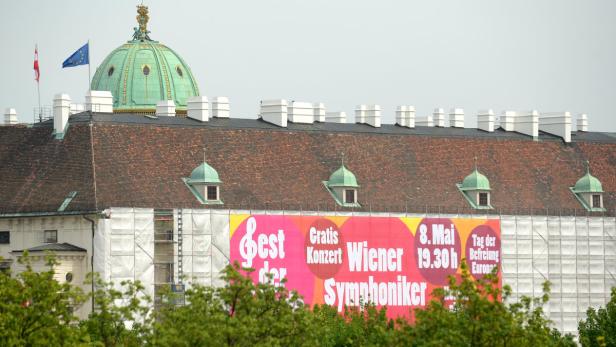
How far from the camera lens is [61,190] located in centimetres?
14588

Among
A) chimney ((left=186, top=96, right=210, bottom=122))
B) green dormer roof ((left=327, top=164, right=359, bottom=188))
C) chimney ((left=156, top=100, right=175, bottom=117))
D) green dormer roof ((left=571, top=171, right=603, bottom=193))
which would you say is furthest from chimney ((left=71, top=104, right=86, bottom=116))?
green dormer roof ((left=571, top=171, right=603, bottom=193))

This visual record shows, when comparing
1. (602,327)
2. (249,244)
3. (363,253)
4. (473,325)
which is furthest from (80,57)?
(473,325)

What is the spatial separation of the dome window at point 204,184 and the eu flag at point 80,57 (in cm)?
1205

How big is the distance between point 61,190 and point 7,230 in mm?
4825

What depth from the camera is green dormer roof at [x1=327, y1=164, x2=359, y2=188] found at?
156 metres

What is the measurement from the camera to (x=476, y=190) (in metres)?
163

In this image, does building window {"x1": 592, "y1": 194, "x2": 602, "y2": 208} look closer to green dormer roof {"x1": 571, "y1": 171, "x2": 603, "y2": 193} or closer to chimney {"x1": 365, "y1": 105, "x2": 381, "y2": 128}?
green dormer roof {"x1": 571, "y1": 171, "x2": 603, "y2": 193}

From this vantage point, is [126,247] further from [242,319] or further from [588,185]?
[242,319]

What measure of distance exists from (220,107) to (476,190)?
19121mm

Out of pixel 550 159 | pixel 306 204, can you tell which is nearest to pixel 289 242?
pixel 306 204

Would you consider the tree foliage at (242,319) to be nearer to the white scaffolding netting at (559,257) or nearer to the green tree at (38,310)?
the green tree at (38,310)

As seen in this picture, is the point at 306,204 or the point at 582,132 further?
the point at 582,132

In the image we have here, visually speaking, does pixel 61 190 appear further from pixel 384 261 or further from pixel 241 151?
pixel 384 261

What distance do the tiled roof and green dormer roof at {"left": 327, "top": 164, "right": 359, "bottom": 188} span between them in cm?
96
